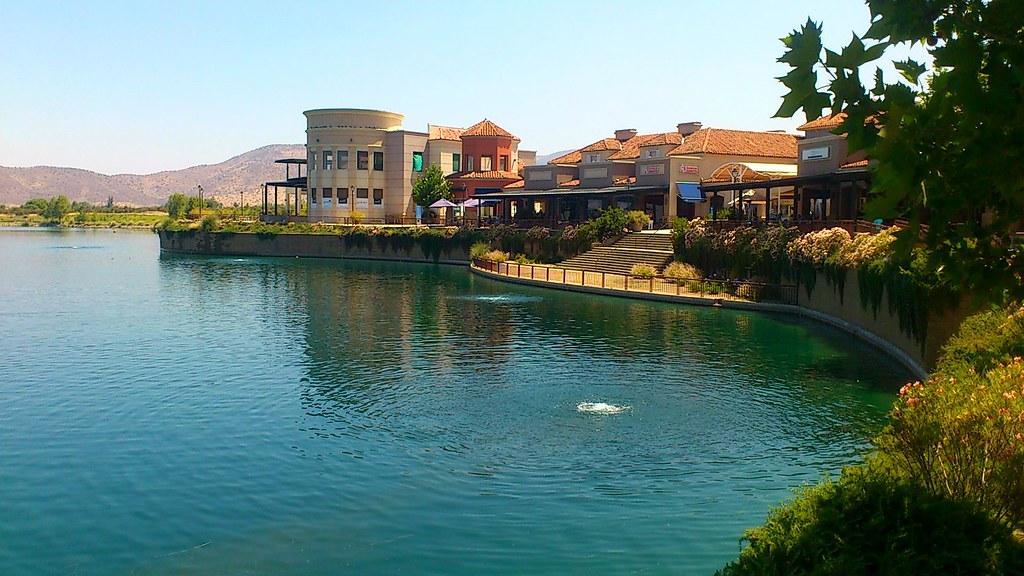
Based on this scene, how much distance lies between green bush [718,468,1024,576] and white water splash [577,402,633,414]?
A: 1329 centimetres

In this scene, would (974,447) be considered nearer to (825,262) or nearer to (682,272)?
(825,262)

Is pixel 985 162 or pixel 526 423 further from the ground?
pixel 985 162

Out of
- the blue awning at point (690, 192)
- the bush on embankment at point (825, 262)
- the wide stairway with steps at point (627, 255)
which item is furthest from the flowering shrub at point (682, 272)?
the blue awning at point (690, 192)

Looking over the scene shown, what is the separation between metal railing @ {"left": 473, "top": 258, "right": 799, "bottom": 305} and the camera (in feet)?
147

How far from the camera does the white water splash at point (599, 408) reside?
23.3m

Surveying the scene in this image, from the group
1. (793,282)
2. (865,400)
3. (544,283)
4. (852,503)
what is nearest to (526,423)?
(865,400)

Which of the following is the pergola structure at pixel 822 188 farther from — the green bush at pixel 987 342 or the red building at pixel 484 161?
the red building at pixel 484 161

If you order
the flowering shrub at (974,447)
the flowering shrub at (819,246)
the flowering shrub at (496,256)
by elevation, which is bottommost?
the flowering shrub at (974,447)

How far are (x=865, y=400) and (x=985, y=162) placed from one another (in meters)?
19.0

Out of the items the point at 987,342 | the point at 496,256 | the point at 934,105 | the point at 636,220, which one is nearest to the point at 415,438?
the point at 987,342

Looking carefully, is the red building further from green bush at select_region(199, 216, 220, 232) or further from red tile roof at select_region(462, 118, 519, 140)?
green bush at select_region(199, 216, 220, 232)

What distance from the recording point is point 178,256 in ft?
306

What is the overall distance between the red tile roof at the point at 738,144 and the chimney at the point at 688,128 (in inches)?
233

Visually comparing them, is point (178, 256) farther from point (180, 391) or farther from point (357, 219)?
point (180, 391)
